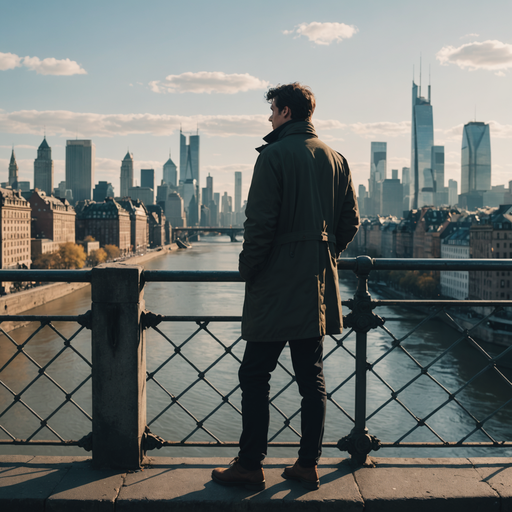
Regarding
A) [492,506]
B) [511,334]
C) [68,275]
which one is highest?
[68,275]

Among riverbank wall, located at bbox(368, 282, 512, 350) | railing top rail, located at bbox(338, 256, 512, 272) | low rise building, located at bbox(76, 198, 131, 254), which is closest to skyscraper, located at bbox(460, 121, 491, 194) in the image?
low rise building, located at bbox(76, 198, 131, 254)

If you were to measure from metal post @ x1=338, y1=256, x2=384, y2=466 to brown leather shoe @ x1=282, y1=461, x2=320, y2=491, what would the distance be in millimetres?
338

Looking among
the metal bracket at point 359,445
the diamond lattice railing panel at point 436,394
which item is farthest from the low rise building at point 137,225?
the metal bracket at point 359,445

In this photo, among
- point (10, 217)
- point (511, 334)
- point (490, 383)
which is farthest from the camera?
point (10, 217)

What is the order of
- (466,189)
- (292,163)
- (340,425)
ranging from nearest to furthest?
(292,163) < (340,425) < (466,189)

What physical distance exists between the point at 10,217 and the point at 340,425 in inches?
2094

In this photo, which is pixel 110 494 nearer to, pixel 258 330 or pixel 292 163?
pixel 258 330

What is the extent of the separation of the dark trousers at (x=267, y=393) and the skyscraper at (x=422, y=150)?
17660cm

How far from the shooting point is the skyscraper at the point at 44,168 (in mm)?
174875

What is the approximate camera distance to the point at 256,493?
8.69 ft

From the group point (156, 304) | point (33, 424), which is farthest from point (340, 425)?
point (156, 304)

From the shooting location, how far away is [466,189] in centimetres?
17200

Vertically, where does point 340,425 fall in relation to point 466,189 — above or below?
below

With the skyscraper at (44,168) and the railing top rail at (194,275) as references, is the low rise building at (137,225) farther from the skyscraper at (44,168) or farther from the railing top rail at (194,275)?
the railing top rail at (194,275)
